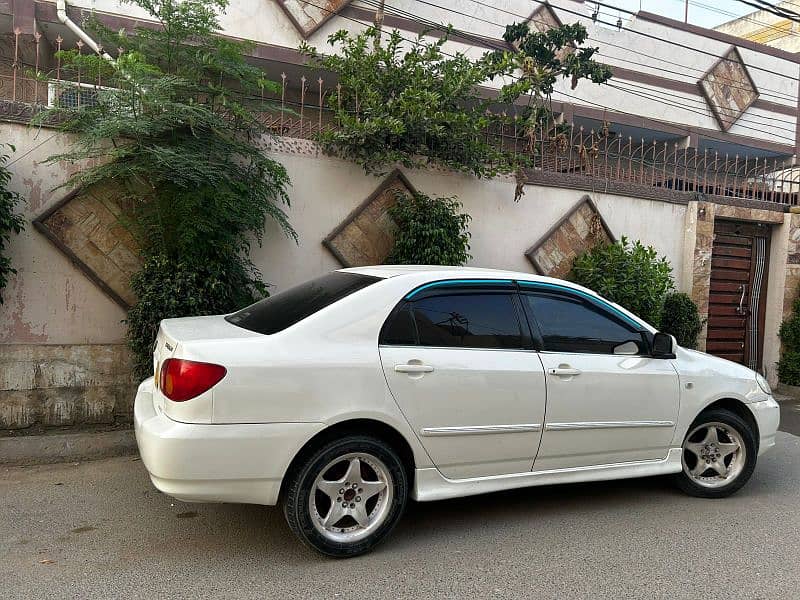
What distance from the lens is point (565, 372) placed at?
3.97m

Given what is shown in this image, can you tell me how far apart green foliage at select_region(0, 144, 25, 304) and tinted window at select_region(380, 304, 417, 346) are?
3449 millimetres

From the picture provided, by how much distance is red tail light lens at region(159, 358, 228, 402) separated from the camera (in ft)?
10.4

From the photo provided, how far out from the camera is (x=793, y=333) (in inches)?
348

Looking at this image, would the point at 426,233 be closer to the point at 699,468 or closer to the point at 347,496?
the point at 699,468

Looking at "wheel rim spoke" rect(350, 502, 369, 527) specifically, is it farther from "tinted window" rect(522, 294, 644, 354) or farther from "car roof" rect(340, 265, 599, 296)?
"tinted window" rect(522, 294, 644, 354)

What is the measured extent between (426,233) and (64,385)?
358 cm

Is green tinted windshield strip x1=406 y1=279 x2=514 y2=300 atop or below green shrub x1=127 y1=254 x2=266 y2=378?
atop

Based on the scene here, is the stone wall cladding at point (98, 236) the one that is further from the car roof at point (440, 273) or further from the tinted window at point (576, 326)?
the tinted window at point (576, 326)

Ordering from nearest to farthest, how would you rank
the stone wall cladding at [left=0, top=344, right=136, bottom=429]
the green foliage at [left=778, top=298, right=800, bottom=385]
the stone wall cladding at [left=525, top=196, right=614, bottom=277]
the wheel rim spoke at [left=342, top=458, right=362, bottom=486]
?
1. the wheel rim spoke at [left=342, top=458, right=362, bottom=486]
2. the stone wall cladding at [left=0, top=344, right=136, bottom=429]
3. the stone wall cladding at [left=525, top=196, right=614, bottom=277]
4. the green foliage at [left=778, top=298, right=800, bottom=385]

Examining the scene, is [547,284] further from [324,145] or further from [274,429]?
[324,145]

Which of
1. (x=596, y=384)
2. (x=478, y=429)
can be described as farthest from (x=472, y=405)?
(x=596, y=384)

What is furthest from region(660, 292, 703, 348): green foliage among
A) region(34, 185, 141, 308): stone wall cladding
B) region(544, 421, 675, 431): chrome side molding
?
region(34, 185, 141, 308): stone wall cladding

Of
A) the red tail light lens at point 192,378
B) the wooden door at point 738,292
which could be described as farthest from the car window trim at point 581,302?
the wooden door at point 738,292

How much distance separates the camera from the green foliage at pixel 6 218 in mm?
5086
